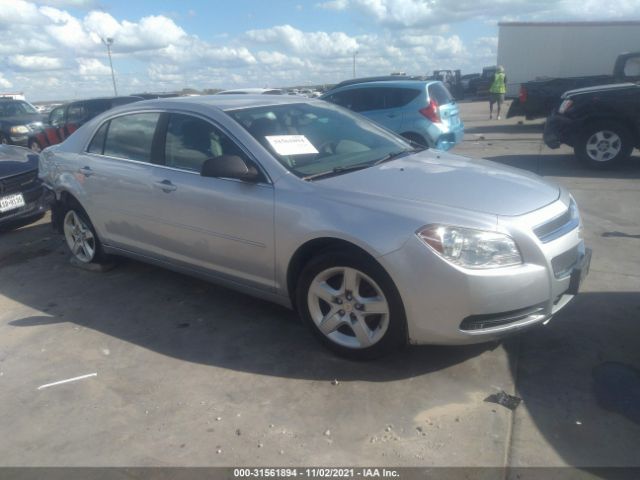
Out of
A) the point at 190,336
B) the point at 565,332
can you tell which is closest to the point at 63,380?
the point at 190,336

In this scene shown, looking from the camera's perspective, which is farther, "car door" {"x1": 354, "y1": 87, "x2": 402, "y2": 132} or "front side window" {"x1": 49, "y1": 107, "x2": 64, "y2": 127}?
"front side window" {"x1": 49, "y1": 107, "x2": 64, "y2": 127}

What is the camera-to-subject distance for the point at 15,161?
707 centimetres

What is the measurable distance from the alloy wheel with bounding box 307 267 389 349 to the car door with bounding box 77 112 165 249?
167cm

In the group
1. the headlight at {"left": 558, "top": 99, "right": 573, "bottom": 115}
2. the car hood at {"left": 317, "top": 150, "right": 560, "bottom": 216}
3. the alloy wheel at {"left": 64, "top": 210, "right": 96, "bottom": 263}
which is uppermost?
the headlight at {"left": 558, "top": 99, "right": 573, "bottom": 115}

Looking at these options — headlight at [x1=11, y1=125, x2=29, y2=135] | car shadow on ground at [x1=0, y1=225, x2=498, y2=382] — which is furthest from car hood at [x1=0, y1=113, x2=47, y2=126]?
car shadow on ground at [x1=0, y1=225, x2=498, y2=382]

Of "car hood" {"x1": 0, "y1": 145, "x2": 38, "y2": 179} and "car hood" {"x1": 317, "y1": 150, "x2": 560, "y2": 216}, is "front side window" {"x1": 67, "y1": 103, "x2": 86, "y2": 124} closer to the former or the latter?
"car hood" {"x1": 0, "y1": 145, "x2": 38, "y2": 179}

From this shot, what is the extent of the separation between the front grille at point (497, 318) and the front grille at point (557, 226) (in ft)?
1.27

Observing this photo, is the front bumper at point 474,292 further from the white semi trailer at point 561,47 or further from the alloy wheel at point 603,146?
the white semi trailer at point 561,47

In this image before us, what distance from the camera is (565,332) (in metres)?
3.64

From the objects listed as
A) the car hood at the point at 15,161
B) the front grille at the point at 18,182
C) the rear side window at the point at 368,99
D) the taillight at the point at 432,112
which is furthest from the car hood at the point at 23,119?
the taillight at the point at 432,112

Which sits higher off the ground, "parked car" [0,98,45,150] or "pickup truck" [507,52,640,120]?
"pickup truck" [507,52,640,120]

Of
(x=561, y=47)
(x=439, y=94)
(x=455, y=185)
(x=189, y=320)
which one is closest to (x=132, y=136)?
(x=189, y=320)

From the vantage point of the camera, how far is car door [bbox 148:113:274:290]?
360 centimetres

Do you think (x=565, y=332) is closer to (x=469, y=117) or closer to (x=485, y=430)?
(x=485, y=430)
